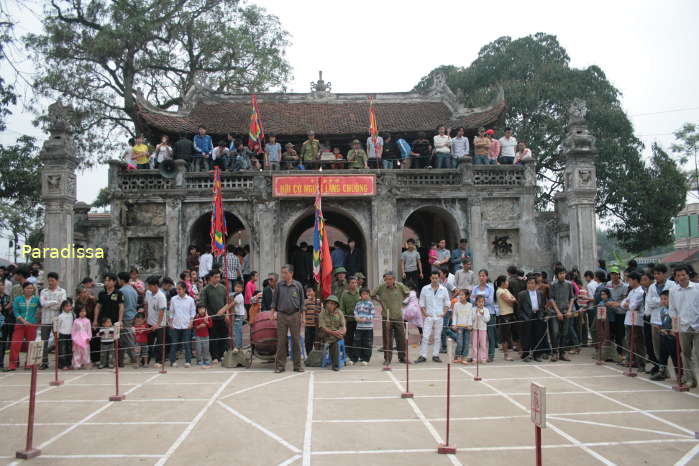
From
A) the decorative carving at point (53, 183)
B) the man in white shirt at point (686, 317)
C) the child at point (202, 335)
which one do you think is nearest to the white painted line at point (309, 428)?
the child at point (202, 335)

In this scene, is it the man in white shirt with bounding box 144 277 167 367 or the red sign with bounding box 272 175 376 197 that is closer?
the man in white shirt with bounding box 144 277 167 367

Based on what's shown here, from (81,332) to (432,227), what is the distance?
48.4ft

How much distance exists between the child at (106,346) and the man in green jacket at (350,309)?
13.5 ft

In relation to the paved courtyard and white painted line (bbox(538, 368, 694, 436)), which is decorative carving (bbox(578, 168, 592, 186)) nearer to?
the paved courtyard

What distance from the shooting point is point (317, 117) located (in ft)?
72.4

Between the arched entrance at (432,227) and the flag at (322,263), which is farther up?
the arched entrance at (432,227)

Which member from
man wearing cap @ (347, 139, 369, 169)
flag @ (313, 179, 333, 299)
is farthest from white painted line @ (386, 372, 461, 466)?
man wearing cap @ (347, 139, 369, 169)

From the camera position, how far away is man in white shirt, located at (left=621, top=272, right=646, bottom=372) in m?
9.01

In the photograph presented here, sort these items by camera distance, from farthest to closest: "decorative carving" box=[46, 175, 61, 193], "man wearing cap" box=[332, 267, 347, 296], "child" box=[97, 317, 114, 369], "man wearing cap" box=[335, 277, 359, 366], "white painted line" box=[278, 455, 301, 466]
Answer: "decorative carving" box=[46, 175, 61, 193], "man wearing cap" box=[332, 267, 347, 296], "man wearing cap" box=[335, 277, 359, 366], "child" box=[97, 317, 114, 369], "white painted line" box=[278, 455, 301, 466]

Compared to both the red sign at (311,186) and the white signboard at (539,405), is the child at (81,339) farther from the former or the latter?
the red sign at (311,186)

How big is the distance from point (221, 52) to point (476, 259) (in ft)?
48.4

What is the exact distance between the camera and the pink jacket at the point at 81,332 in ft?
32.5

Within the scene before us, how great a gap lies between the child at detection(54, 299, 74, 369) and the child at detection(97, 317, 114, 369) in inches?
21.1

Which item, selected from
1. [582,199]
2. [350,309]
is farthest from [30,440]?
[582,199]
